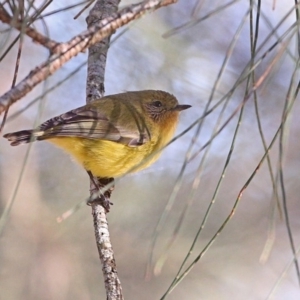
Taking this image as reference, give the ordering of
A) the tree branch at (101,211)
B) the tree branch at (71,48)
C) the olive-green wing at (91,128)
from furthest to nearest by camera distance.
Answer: the olive-green wing at (91,128), the tree branch at (101,211), the tree branch at (71,48)

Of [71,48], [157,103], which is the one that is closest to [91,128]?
[157,103]

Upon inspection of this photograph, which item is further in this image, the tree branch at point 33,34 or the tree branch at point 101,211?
the tree branch at point 101,211

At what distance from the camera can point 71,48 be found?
890 millimetres

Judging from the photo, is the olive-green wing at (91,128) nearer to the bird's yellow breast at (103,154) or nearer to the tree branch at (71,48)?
the bird's yellow breast at (103,154)

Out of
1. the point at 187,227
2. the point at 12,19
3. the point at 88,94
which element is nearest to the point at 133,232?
the point at 187,227

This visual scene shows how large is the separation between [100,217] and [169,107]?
0.90 m

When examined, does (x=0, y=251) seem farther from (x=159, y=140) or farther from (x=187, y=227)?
(x=159, y=140)

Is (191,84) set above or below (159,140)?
above

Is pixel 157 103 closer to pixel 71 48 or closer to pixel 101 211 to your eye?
pixel 101 211

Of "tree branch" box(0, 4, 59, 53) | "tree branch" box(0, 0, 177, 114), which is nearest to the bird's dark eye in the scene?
"tree branch" box(0, 0, 177, 114)

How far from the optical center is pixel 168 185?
10.8 ft

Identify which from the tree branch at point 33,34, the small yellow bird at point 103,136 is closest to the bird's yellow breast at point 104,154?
the small yellow bird at point 103,136

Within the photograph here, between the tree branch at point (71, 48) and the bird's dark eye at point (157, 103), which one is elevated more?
the bird's dark eye at point (157, 103)

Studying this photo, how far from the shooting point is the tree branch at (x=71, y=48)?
0.82 metres
